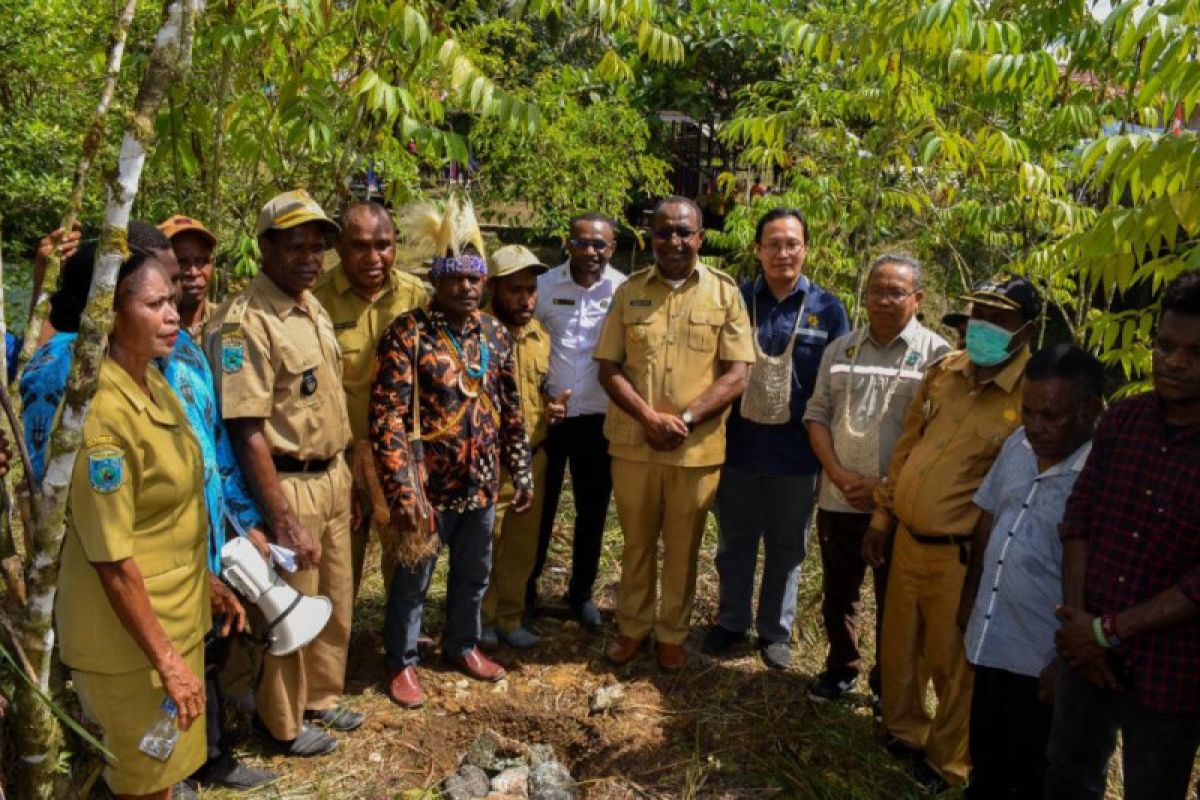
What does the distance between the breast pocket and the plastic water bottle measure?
2605mm

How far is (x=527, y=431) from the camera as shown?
439cm

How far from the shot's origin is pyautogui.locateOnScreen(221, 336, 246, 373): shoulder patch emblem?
316 centimetres

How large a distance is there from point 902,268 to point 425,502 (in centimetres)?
221

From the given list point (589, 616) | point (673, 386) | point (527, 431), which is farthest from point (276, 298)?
point (589, 616)

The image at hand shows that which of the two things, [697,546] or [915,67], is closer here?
[697,546]

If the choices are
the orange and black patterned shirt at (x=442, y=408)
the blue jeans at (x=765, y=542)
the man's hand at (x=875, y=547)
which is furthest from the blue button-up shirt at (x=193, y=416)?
the man's hand at (x=875, y=547)

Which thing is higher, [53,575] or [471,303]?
[471,303]

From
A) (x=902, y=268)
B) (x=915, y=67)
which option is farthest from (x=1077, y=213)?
(x=902, y=268)

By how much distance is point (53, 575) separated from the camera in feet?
6.81

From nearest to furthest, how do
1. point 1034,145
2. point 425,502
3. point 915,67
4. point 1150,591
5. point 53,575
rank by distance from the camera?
point 53,575 < point 1150,591 < point 425,502 < point 915,67 < point 1034,145

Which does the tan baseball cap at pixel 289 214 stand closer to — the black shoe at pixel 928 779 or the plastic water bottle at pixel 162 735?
the plastic water bottle at pixel 162 735

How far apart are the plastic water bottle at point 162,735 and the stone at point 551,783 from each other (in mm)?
1511

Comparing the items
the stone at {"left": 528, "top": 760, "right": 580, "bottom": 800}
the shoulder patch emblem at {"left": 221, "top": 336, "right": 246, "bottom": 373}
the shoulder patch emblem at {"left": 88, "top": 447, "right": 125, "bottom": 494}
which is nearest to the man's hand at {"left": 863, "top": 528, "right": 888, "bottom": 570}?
the stone at {"left": 528, "top": 760, "right": 580, "bottom": 800}

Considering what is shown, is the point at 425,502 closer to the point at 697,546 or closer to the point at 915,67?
the point at 697,546
